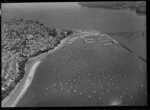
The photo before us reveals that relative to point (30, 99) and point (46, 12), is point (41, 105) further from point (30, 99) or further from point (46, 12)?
point (46, 12)

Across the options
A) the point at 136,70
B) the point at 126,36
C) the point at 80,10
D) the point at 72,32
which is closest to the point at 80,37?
the point at 72,32

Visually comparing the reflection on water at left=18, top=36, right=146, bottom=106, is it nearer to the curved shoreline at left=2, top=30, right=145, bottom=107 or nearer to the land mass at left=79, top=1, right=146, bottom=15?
the curved shoreline at left=2, top=30, right=145, bottom=107

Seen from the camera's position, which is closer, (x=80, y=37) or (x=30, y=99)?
(x=30, y=99)

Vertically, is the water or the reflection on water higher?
the water

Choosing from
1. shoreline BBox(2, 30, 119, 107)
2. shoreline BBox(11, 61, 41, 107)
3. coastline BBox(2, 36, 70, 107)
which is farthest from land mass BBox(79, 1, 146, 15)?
shoreline BBox(11, 61, 41, 107)

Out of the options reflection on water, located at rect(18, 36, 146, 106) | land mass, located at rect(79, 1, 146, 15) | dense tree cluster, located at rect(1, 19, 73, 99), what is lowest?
reflection on water, located at rect(18, 36, 146, 106)
